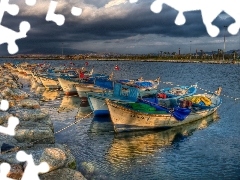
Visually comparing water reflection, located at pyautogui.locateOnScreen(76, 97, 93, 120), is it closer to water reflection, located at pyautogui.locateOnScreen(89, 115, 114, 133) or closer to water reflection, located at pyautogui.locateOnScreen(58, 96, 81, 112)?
water reflection, located at pyautogui.locateOnScreen(58, 96, 81, 112)

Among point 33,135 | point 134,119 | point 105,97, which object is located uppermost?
point 105,97

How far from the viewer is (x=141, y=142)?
2134 centimetres

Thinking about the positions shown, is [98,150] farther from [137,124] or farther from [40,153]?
[40,153]

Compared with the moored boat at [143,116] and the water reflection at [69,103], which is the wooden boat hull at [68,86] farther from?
the moored boat at [143,116]

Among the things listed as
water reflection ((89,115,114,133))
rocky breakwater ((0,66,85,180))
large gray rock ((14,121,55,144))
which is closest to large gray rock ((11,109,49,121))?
rocky breakwater ((0,66,85,180))

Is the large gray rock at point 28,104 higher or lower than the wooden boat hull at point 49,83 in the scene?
higher

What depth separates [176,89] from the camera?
114ft

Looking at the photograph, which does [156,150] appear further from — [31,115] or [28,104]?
[28,104]

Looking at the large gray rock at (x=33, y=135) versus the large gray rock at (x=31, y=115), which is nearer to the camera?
the large gray rock at (x=33, y=135)

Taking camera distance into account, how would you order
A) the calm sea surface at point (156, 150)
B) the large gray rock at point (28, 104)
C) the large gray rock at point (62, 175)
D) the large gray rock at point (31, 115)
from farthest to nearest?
the large gray rock at point (28, 104) → the large gray rock at point (31, 115) → the calm sea surface at point (156, 150) → the large gray rock at point (62, 175)

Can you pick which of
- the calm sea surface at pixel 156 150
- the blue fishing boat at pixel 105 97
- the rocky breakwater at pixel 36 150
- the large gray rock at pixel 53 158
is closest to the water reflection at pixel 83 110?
the calm sea surface at pixel 156 150

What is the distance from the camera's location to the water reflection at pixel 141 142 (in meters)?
18.6

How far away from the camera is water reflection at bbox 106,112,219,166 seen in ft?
60.9

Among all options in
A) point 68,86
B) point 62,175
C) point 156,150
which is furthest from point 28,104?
point 68,86
